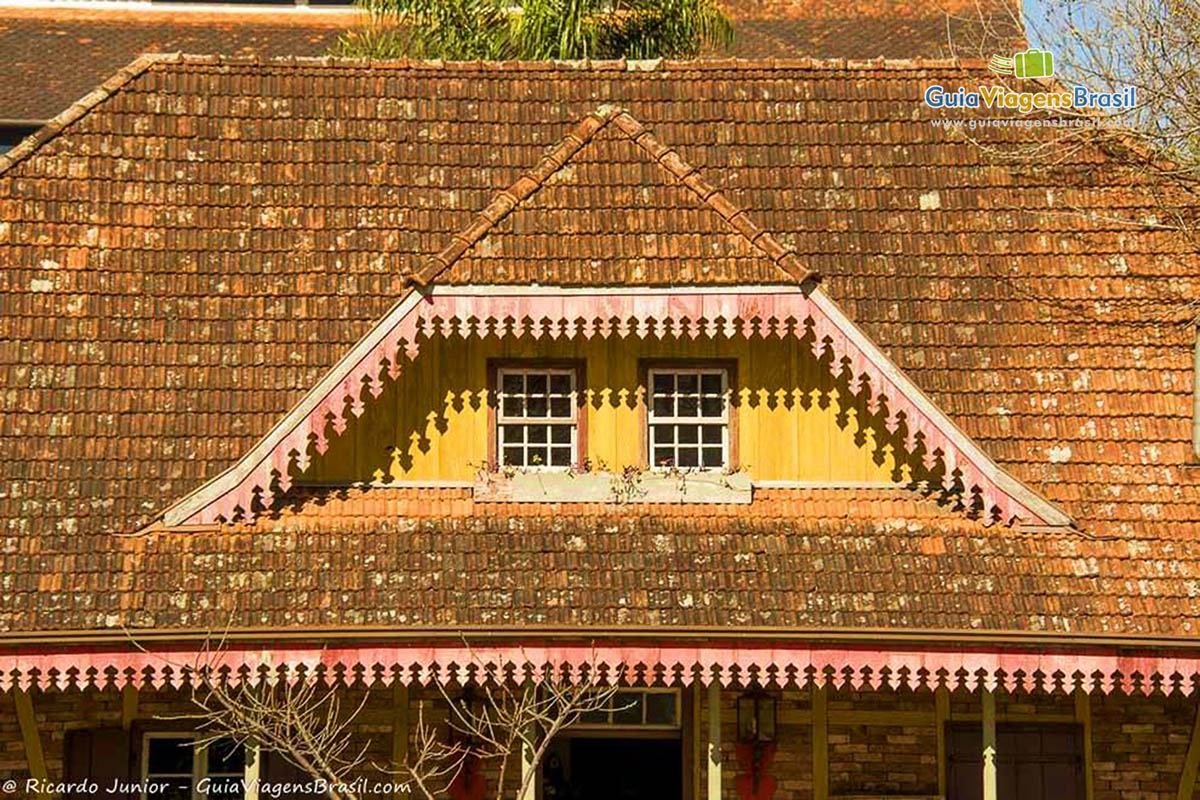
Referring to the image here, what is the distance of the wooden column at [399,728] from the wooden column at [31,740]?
2.80 m

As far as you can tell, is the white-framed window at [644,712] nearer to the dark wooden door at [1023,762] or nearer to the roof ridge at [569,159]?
the dark wooden door at [1023,762]

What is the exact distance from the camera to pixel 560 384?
17.3m

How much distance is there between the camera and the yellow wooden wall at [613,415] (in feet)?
55.8

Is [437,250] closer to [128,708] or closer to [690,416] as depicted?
[690,416]

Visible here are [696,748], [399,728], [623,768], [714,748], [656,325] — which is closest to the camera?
[714,748]

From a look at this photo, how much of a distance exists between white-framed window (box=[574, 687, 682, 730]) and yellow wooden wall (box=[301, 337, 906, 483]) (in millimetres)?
2067

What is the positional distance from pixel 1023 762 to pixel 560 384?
497 centimetres

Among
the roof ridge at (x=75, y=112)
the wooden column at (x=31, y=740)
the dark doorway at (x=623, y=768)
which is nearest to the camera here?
the wooden column at (x=31, y=740)

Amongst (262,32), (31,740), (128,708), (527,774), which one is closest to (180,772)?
(128,708)

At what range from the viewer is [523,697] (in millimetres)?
16188

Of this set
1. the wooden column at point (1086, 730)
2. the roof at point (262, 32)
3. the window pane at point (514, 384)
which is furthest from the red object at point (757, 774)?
the roof at point (262, 32)

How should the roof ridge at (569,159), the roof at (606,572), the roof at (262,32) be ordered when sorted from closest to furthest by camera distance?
1. the roof at (606,572)
2. the roof ridge at (569,159)
3. the roof at (262,32)

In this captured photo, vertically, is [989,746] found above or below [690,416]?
below

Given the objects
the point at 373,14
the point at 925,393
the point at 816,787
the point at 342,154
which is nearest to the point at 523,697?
the point at 816,787
